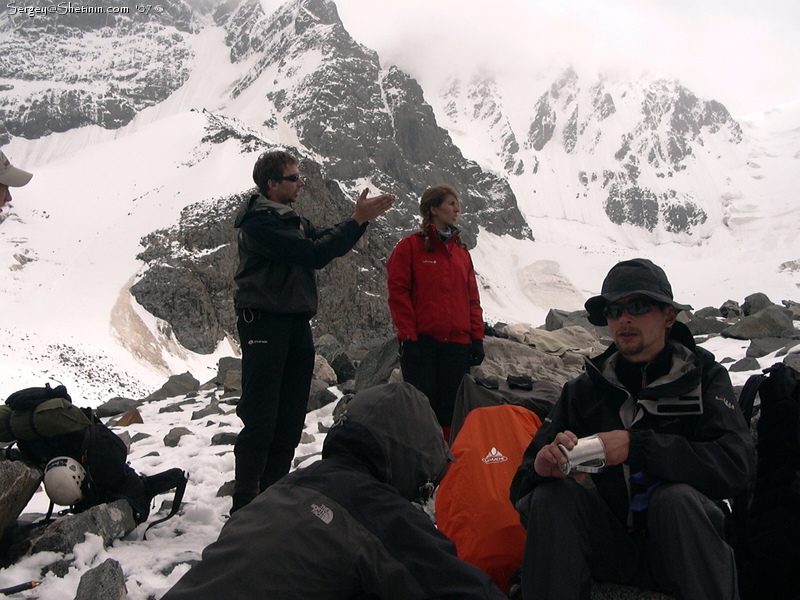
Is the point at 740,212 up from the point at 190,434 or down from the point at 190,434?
up

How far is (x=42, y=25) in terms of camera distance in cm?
Result: 8812

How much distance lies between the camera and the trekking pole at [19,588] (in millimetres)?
2598

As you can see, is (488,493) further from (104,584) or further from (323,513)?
(104,584)

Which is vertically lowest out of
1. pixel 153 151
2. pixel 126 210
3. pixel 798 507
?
pixel 798 507

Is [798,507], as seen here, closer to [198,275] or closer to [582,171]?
[198,275]

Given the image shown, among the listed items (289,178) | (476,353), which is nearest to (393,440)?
(289,178)

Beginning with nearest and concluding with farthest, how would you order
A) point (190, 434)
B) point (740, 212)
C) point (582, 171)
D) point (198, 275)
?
point (190, 434) < point (198, 275) < point (740, 212) < point (582, 171)

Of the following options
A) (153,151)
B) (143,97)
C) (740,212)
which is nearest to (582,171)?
(740,212)

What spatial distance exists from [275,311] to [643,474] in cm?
235

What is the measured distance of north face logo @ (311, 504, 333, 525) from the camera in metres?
1.85

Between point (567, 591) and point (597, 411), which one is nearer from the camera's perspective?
point (567, 591)

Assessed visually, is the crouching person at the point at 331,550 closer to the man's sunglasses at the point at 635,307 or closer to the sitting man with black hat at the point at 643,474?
the sitting man with black hat at the point at 643,474

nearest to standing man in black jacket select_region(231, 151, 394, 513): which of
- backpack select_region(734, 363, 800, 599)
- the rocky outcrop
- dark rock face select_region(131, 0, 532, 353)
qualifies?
the rocky outcrop

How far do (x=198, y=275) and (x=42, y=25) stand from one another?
8228cm
